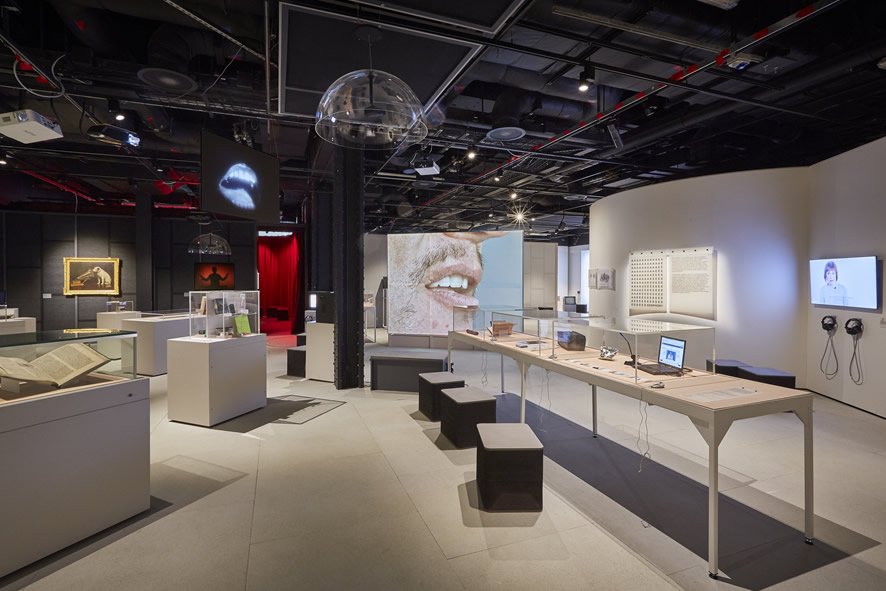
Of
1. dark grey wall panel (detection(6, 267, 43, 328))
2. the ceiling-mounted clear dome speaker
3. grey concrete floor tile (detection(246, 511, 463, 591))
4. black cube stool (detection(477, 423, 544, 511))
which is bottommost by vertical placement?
grey concrete floor tile (detection(246, 511, 463, 591))

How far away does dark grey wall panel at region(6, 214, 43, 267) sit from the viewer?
10.6m

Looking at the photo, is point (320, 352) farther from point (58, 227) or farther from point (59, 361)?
point (58, 227)

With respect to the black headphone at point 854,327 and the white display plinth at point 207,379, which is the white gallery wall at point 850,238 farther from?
the white display plinth at point 207,379

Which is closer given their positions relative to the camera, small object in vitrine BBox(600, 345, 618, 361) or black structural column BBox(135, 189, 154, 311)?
small object in vitrine BBox(600, 345, 618, 361)

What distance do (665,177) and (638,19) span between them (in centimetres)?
702

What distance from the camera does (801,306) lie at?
6.30 metres

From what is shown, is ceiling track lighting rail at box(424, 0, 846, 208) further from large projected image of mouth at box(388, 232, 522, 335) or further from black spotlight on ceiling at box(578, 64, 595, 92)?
large projected image of mouth at box(388, 232, 522, 335)

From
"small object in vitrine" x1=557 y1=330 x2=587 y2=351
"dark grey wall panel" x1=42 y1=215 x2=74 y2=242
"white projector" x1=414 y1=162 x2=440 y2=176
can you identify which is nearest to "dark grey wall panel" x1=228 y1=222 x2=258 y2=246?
"dark grey wall panel" x1=42 y1=215 x2=74 y2=242

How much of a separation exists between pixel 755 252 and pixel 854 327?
5.35ft

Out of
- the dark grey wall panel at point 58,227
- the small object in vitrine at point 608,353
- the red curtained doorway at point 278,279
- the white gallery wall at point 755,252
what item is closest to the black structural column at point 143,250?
the dark grey wall panel at point 58,227

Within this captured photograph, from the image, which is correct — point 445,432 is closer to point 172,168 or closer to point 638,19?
point 638,19

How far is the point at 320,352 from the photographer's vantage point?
6.80 m

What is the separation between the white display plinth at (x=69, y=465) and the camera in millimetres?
2270

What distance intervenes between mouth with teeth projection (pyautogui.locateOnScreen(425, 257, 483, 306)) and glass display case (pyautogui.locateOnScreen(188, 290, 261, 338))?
462 cm
